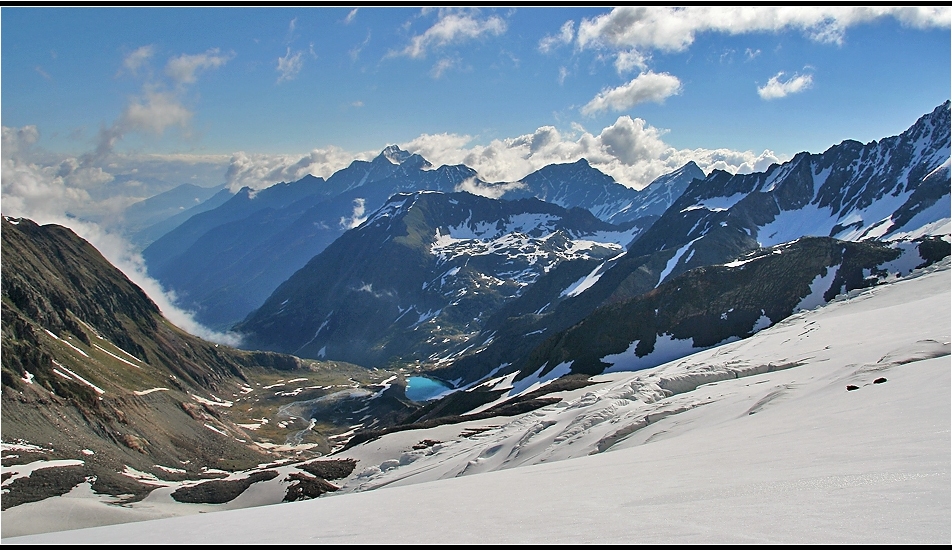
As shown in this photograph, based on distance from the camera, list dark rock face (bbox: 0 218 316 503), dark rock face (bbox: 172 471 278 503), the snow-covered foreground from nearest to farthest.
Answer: the snow-covered foreground < dark rock face (bbox: 172 471 278 503) < dark rock face (bbox: 0 218 316 503)

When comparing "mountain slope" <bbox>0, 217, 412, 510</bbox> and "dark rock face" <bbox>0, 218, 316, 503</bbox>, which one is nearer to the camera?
"mountain slope" <bbox>0, 217, 412, 510</bbox>

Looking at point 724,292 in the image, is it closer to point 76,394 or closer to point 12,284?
point 76,394

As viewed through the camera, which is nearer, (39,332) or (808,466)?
(808,466)

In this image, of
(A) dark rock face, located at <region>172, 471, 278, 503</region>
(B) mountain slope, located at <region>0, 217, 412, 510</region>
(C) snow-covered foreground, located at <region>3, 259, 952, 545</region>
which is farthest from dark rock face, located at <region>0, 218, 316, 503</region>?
(C) snow-covered foreground, located at <region>3, 259, 952, 545</region>

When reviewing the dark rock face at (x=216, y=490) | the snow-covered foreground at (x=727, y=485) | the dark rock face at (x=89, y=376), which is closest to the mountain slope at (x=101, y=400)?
the dark rock face at (x=89, y=376)

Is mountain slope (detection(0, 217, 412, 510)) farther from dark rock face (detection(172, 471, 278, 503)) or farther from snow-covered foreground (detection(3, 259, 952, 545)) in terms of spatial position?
snow-covered foreground (detection(3, 259, 952, 545))

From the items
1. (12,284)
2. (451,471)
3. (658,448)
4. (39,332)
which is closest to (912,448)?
(658,448)

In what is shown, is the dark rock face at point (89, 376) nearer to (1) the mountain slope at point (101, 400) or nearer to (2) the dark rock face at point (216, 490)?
(1) the mountain slope at point (101, 400)

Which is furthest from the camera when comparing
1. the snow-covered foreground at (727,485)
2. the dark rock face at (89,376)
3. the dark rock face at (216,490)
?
the dark rock face at (89,376)
